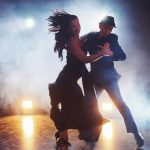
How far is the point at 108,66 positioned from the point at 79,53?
84cm

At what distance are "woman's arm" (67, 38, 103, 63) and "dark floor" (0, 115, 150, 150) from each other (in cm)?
135

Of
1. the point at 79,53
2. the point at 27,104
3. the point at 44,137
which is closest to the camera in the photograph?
the point at 79,53

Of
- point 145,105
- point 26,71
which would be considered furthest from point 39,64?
point 145,105

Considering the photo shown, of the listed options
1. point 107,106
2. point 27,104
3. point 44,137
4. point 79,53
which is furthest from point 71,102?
point 27,104

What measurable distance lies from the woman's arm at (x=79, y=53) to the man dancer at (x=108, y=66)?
21.1 inches

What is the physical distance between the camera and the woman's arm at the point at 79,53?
6.31 metres

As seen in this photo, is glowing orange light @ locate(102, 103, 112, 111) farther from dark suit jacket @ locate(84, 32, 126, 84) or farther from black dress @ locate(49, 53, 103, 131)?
black dress @ locate(49, 53, 103, 131)

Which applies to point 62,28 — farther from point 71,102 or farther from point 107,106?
point 107,106

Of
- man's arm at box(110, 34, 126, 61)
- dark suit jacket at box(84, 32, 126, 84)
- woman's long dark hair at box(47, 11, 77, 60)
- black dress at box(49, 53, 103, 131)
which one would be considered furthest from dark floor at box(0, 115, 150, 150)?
woman's long dark hair at box(47, 11, 77, 60)

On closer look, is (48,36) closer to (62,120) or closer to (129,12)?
(129,12)

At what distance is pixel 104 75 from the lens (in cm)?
693

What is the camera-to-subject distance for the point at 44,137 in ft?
24.8

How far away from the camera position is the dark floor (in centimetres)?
675

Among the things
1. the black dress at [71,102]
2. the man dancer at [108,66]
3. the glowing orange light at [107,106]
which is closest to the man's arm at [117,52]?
the man dancer at [108,66]
